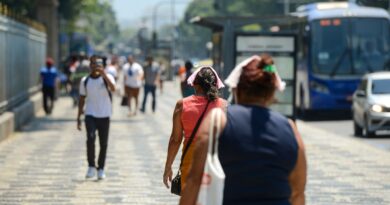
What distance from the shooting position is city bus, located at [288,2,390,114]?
3578 centimetres

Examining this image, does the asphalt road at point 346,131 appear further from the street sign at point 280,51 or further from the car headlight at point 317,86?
the street sign at point 280,51

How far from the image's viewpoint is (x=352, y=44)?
119 feet

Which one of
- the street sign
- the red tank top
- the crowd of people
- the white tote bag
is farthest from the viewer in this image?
the street sign

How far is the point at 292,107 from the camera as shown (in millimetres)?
25031

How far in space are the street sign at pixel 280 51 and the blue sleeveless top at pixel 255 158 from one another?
1829 centimetres

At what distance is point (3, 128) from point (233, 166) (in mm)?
17719

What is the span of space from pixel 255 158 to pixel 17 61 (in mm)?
23741

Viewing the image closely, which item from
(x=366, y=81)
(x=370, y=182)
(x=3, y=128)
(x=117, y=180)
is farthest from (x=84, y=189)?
(x=366, y=81)

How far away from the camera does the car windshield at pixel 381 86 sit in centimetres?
2738

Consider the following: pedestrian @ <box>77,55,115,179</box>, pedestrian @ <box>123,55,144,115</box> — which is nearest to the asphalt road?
pedestrian @ <box>123,55,144,115</box>

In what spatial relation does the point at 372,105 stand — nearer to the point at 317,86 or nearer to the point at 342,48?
the point at 317,86

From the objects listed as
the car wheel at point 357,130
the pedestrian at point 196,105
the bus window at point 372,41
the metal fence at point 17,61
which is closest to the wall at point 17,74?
the metal fence at point 17,61

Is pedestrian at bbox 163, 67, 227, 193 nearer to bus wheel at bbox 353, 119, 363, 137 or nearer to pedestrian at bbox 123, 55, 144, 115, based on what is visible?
bus wheel at bbox 353, 119, 363, 137

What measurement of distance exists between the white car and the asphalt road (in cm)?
27
